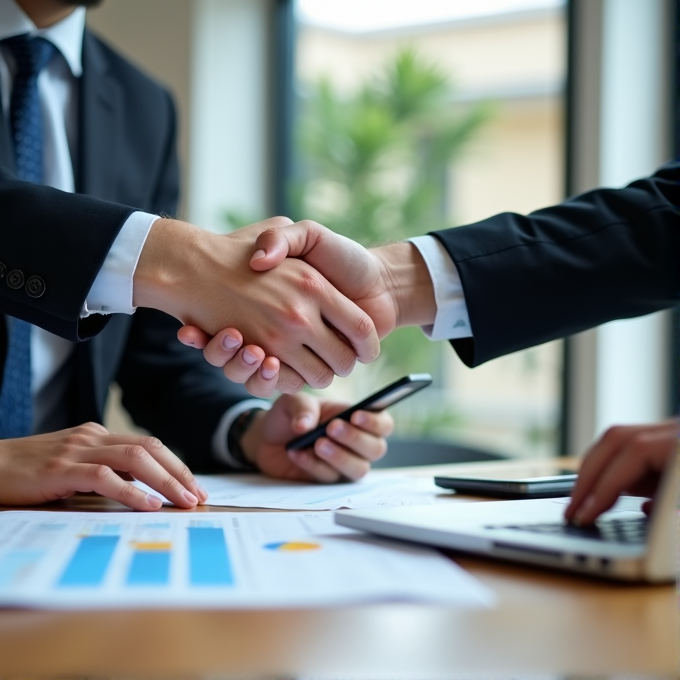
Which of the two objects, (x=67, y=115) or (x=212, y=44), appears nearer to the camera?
(x=67, y=115)

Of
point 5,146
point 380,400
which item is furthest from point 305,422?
point 5,146

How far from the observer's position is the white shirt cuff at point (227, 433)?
148 centimetres

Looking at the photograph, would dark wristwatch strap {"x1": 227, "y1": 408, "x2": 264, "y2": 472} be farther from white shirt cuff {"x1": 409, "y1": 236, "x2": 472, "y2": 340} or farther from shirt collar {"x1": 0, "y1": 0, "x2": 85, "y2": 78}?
shirt collar {"x1": 0, "y1": 0, "x2": 85, "y2": 78}

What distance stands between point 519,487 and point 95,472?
49cm

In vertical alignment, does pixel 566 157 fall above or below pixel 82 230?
above

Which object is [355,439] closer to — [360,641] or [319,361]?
[319,361]

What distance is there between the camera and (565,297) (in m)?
1.26

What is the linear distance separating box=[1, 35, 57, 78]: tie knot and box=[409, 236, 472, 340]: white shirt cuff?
33.6 inches

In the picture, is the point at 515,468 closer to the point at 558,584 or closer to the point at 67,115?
the point at 558,584

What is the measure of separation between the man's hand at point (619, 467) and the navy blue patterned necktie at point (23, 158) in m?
1.11

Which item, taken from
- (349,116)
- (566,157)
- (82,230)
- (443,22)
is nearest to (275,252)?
(82,230)

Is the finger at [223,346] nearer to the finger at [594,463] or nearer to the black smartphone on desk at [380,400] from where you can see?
the black smartphone on desk at [380,400]

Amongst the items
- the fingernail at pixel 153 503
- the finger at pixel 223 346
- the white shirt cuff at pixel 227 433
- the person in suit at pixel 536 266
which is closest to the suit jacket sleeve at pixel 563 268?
the person in suit at pixel 536 266

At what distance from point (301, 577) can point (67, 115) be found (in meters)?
1.46
